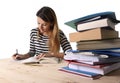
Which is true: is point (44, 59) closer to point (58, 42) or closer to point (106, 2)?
point (58, 42)

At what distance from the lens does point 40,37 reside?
2.15 metres

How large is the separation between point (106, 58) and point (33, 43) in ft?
4.36

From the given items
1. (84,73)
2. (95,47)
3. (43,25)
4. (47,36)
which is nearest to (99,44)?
(95,47)

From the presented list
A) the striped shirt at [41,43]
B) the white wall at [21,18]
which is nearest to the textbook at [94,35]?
the striped shirt at [41,43]

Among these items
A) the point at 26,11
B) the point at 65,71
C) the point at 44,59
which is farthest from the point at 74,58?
the point at 26,11

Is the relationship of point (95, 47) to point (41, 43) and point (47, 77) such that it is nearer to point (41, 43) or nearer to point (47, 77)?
point (47, 77)

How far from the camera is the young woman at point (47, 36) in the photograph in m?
1.96

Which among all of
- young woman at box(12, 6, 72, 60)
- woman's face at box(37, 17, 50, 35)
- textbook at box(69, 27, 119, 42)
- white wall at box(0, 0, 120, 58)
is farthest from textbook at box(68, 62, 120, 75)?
white wall at box(0, 0, 120, 58)

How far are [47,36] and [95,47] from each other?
44.4 inches

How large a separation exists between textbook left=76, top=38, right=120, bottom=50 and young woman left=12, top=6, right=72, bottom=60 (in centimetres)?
86

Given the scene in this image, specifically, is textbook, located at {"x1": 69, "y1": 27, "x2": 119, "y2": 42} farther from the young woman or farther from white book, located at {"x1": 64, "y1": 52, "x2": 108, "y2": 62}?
the young woman

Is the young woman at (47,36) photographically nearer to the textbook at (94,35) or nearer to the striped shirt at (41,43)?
the striped shirt at (41,43)

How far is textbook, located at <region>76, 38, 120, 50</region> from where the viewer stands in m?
0.97

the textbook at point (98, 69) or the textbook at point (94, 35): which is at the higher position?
the textbook at point (94, 35)
